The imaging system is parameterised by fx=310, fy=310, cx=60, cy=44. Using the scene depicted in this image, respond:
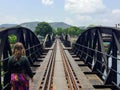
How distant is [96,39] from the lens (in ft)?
45.9

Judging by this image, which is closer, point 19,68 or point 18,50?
point 18,50

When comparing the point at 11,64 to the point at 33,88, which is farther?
the point at 33,88

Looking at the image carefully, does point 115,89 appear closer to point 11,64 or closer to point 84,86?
point 84,86

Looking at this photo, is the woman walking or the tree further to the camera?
the tree

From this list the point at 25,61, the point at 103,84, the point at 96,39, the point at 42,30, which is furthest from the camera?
the point at 42,30

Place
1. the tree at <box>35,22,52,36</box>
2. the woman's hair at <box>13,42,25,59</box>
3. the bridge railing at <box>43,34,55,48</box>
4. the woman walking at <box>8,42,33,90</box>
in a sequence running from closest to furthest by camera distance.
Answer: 1. the woman's hair at <box>13,42,25,59</box>
2. the woman walking at <box>8,42,33,90</box>
3. the bridge railing at <box>43,34,55,48</box>
4. the tree at <box>35,22,52,36</box>

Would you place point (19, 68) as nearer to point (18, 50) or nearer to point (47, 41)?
point (18, 50)

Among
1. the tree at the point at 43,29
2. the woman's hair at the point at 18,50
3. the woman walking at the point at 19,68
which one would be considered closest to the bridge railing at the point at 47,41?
the woman walking at the point at 19,68

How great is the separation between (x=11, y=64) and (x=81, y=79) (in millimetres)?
5215

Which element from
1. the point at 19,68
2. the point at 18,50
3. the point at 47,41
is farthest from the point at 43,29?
the point at 18,50

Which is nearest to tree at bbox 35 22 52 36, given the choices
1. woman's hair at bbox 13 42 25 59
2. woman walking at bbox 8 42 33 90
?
woman walking at bbox 8 42 33 90

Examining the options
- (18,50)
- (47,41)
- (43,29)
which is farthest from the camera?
(43,29)

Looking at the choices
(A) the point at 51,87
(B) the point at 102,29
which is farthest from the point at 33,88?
(B) the point at 102,29

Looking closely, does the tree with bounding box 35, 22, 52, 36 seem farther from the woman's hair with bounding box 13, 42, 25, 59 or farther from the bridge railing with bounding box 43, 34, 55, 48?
the woman's hair with bounding box 13, 42, 25, 59
